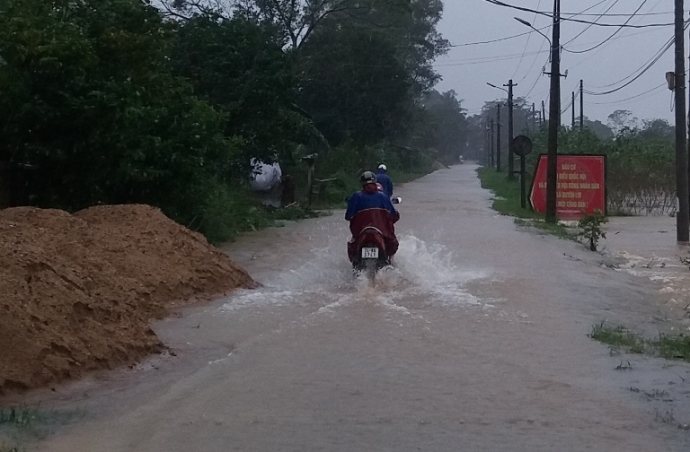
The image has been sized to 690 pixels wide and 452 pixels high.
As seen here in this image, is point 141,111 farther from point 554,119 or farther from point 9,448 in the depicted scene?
point 554,119

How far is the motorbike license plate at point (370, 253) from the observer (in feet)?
43.3

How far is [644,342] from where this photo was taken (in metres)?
10.3

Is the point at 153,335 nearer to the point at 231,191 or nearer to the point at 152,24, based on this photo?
the point at 152,24

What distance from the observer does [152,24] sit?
59.1ft

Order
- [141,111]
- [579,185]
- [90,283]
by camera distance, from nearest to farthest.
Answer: [90,283] → [141,111] → [579,185]

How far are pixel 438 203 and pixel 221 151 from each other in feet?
59.4

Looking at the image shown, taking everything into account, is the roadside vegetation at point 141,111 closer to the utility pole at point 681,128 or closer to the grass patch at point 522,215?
the grass patch at point 522,215

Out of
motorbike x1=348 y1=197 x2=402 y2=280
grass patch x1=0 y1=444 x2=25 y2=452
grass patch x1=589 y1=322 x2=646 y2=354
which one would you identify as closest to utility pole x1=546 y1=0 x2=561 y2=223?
motorbike x1=348 y1=197 x2=402 y2=280

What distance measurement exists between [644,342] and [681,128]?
46.5 feet

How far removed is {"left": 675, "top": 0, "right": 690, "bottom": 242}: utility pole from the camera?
22.7 metres

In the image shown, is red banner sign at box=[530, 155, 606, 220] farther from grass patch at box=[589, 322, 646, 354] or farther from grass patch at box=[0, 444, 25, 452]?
grass patch at box=[0, 444, 25, 452]

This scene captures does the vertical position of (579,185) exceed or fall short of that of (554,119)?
it falls short

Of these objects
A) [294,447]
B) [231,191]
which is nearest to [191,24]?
[231,191]

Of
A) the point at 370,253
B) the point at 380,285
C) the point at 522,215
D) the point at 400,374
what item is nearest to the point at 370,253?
the point at 370,253
